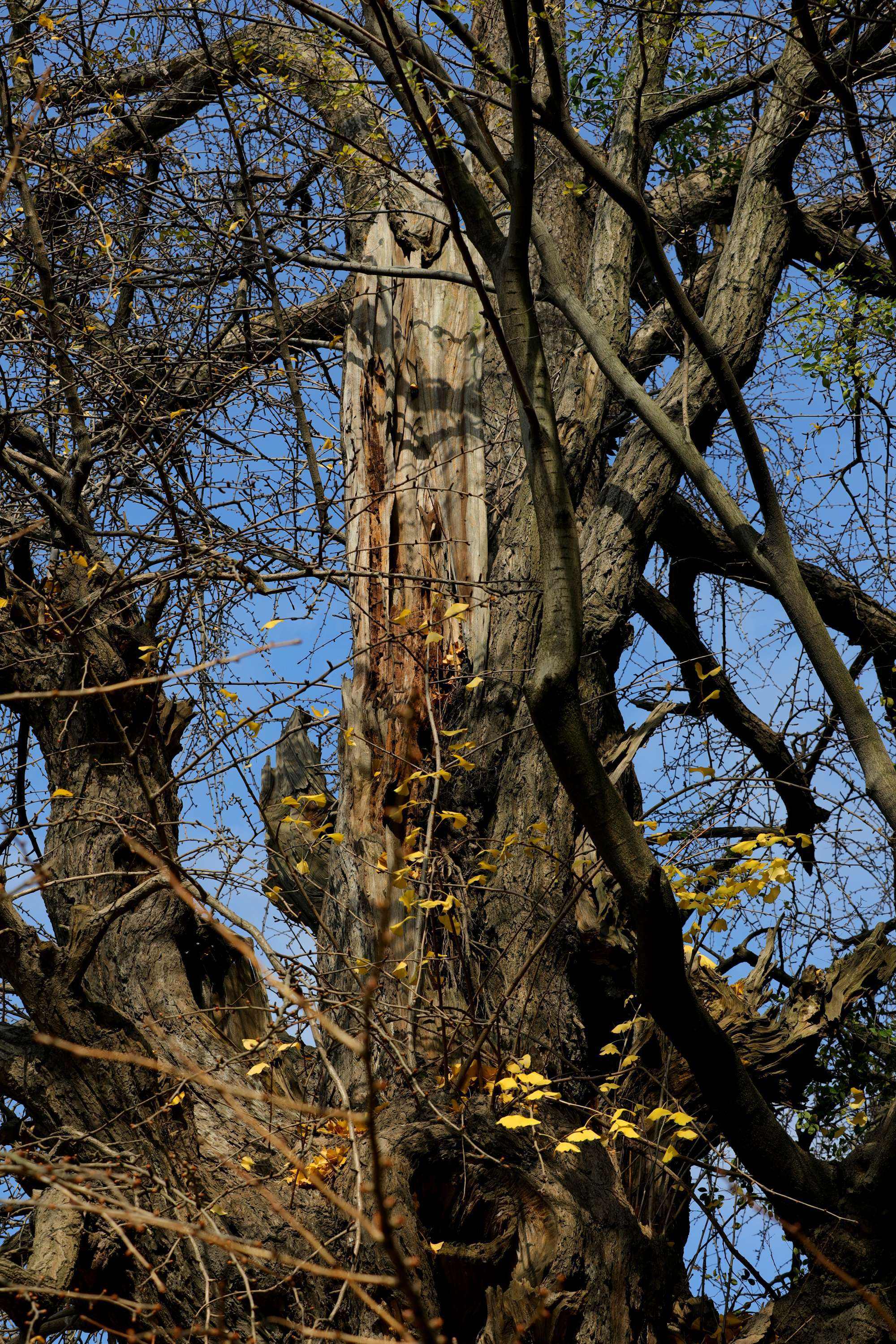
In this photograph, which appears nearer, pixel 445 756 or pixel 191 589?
pixel 445 756

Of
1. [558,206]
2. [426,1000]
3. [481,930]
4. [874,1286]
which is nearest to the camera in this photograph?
[874,1286]

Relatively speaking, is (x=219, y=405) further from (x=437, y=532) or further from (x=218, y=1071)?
(x=218, y=1071)

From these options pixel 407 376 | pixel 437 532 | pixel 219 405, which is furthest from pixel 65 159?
pixel 437 532

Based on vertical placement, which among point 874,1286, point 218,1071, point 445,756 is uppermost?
point 445,756

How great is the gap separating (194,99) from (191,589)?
3.24 meters

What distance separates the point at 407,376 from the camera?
19.6 ft

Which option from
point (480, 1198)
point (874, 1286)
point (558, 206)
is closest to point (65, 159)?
point (558, 206)

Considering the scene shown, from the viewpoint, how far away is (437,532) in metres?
5.73

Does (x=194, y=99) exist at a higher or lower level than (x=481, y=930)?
higher

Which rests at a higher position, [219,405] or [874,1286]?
[219,405]

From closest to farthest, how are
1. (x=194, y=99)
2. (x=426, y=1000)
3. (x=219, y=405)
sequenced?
(x=426, y=1000)
(x=219, y=405)
(x=194, y=99)

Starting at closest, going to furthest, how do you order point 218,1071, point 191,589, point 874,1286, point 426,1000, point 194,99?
point 874,1286, point 426,1000, point 218,1071, point 191,589, point 194,99

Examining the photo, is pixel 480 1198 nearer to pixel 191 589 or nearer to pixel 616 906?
pixel 616 906

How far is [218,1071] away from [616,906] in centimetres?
178
